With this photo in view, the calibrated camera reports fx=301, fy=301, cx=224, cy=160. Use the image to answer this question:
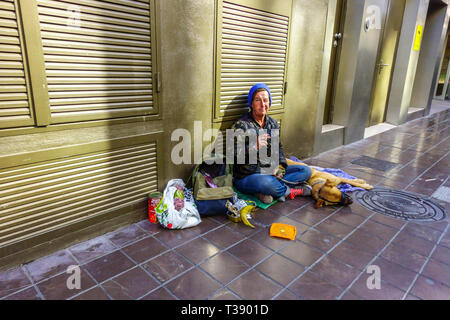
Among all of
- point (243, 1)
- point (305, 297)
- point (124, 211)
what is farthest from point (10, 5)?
point (305, 297)

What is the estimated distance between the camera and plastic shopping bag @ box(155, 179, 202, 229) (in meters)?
3.13

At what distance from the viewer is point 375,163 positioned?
549 centimetres

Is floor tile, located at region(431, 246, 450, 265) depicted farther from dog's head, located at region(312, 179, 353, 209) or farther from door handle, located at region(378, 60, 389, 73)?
door handle, located at region(378, 60, 389, 73)

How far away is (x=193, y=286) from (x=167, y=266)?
13.7 inches

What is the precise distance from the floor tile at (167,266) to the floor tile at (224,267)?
0.18 m

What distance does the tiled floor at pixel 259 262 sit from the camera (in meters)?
2.30

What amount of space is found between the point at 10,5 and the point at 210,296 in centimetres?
255

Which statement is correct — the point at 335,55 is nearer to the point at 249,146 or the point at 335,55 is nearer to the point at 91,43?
the point at 249,146

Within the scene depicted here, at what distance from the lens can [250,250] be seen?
9.28 feet

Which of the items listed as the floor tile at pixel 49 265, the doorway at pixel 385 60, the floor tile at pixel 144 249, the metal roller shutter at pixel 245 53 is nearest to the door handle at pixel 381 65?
the doorway at pixel 385 60

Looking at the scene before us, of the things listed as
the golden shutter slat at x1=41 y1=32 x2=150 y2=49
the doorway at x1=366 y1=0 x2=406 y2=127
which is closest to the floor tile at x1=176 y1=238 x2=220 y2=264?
the golden shutter slat at x1=41 y1=32 x2=150 y2=49

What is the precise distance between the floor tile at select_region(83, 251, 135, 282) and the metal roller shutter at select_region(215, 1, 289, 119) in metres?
1.98

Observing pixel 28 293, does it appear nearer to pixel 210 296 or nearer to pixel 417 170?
pixel 210 296

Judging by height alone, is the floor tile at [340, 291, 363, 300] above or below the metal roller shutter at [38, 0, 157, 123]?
below
